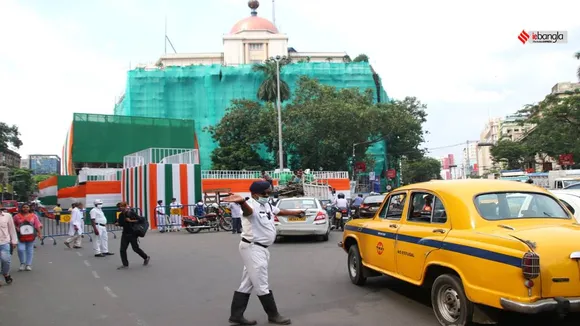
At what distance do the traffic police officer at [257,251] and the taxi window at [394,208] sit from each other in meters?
1.95

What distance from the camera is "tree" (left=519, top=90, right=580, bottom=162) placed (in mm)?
36750

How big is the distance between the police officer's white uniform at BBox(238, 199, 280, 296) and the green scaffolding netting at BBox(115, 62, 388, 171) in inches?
2132

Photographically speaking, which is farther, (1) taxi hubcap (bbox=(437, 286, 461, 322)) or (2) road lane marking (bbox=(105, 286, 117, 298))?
(2) road lane marking (bbox=(105, 286, 117, 298))

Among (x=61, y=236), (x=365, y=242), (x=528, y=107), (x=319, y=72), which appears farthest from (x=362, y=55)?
(x=365, y=242)

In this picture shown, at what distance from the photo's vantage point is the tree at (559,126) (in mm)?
36750

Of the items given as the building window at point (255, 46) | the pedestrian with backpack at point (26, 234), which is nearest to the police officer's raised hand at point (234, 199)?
the pedestrian with backpack at point (26, 234)

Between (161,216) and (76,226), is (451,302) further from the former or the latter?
(161,216)

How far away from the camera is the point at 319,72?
6316 cm

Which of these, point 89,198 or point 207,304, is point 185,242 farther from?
point 89,198

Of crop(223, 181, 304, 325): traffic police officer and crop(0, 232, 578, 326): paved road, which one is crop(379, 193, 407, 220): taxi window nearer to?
crop(0, 232, 578, 326): paved road

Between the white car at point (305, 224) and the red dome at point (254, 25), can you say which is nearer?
the white car at point (305, 224)

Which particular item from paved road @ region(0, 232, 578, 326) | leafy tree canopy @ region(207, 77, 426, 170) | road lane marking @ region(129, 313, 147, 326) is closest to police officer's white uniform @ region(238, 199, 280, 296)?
paved road @ region(0, 232, 578, 326)

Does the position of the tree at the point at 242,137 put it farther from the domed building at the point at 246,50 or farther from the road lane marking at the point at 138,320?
the road lane marking at the point at 138,320

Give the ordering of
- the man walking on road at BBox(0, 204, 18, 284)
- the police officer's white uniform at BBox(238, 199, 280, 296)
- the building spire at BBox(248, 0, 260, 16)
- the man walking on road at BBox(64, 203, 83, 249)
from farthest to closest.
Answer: the building spire at BBox(248, 0, 260, 16)
the man walking on road at BBox(64, 203, 83, 249)
the man walking on road at BBox(0, 204, 18, 284)
the police officer's white uniform at BBox(238, 199, 280, 296)
